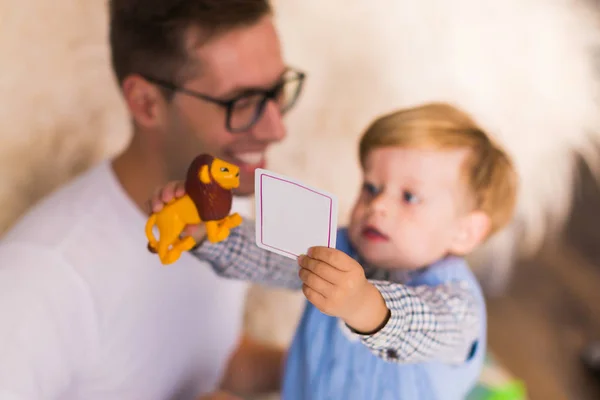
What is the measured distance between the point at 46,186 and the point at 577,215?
0.72 meters

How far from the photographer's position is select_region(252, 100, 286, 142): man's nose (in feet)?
2.01

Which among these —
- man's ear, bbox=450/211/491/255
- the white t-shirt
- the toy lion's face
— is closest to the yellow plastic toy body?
the toy lion's face

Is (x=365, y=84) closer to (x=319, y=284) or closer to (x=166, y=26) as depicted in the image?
(x=166, y=26)

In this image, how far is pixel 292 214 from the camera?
443mm

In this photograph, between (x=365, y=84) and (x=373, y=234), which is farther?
(x=365, y=84)

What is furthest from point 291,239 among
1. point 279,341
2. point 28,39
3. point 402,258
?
point 279,341

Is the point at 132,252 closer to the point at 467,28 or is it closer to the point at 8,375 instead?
the point at 8,375

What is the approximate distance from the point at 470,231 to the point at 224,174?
10.8 inches

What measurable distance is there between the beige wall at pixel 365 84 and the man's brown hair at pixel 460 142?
7 cm

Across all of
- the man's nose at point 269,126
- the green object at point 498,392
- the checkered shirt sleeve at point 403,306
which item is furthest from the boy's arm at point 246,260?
the green object at point 498,392

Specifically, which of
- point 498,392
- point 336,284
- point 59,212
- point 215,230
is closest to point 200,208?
point 215,230

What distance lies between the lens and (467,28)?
73 cm

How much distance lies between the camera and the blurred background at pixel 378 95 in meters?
0.63

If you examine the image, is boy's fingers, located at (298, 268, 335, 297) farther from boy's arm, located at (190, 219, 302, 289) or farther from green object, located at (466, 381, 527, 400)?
green object, located at (466, 381, 527, 400)
